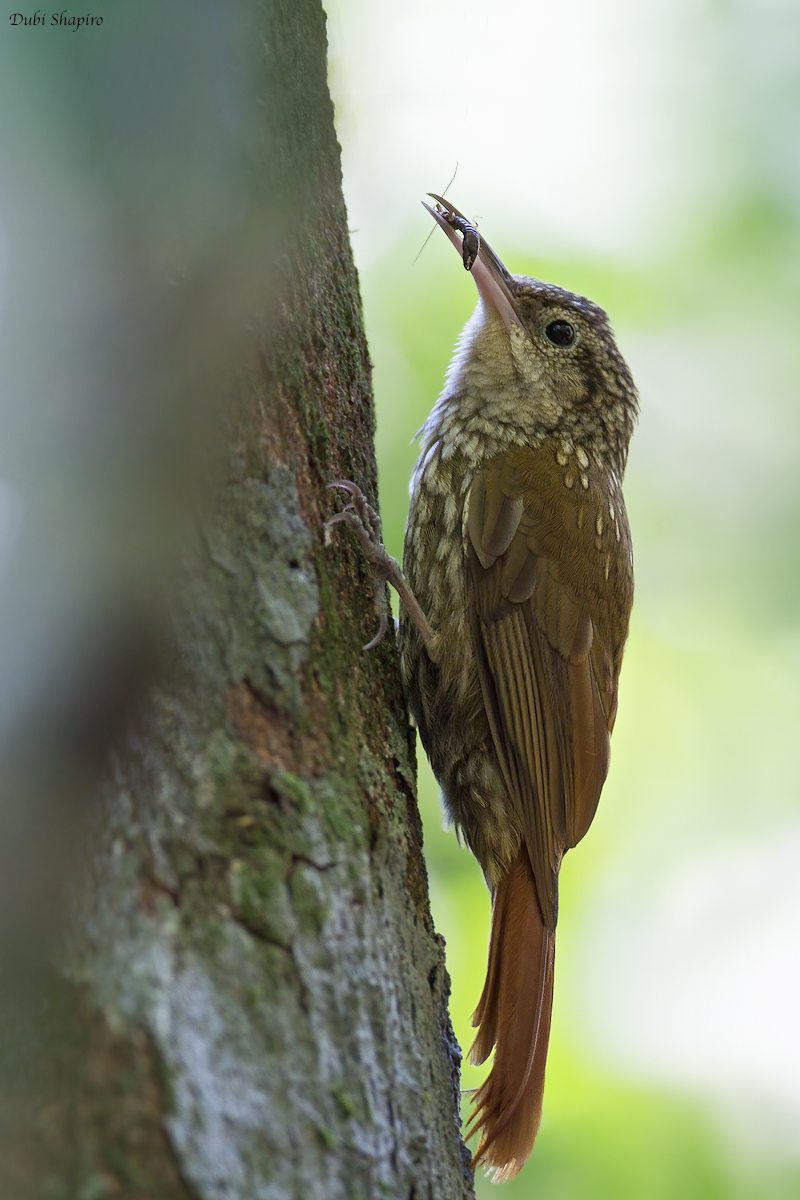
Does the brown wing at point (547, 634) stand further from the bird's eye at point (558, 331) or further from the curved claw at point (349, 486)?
the curved claw at point (349, 486)

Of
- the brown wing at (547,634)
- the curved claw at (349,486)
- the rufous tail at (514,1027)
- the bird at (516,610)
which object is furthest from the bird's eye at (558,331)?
the rufous tail at (514,1027)

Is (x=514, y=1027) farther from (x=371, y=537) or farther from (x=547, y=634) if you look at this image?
(x=371, y=537)

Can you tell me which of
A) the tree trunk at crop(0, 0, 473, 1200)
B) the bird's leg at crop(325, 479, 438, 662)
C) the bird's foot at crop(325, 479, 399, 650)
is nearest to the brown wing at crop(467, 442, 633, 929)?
the bird's leg at crop(325, 479, 438, 662)

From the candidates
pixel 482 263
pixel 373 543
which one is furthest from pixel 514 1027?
pixel 482 263

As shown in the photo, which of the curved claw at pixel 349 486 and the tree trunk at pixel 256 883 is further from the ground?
the curved claw at pixel 349 486

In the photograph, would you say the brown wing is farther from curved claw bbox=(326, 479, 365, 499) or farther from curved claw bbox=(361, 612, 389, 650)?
curved claw bbox=(326, 479, 365, 499)

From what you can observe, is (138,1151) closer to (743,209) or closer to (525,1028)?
(525,1028)

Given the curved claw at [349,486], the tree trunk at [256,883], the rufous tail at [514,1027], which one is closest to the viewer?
the tree trunk at [256,883]

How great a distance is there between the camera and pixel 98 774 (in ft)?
3.78

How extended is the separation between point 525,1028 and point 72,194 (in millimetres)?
1591

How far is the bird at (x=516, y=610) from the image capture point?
6.77 feet

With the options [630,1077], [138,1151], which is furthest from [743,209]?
[138,1151]

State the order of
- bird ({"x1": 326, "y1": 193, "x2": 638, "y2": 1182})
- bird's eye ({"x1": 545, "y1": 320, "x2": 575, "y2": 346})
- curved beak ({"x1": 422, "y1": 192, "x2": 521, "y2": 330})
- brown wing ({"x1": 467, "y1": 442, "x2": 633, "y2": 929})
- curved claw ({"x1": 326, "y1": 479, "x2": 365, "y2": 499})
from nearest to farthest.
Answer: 1. curved claw ({"x1": 326, "y1": 479, "x2": 365, "y2": 499})
2. bird ({"x1": 326, "y1": 193, "x2": 638, "y2": 1182})
3. brown wing ({"x1": 467, "y1": 442, "x2": 633, "y2": 929})
4. curved beak ({"x1": 422, "y1": 192, "x2": 521, "y2": 330})
5. bird's eye ({"x1": 545, "y1": 320, "x2": 575, "y2": 346})

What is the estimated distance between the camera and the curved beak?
8.37ft
